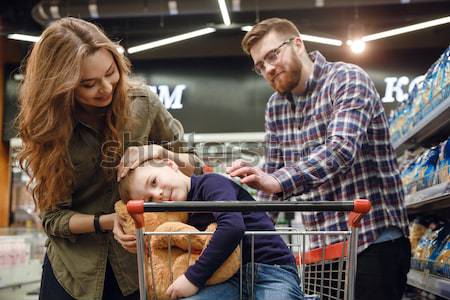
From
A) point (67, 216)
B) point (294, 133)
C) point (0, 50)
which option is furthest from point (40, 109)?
point (0, 50)

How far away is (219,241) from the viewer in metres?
1.37

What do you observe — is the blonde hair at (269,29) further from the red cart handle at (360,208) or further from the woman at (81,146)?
the red cart handle at (360,208)

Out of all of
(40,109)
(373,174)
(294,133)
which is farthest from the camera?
(294,133)

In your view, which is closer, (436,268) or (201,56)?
(436,268)

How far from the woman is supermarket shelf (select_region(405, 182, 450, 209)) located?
3.82ft

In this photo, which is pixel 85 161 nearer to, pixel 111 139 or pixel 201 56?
pixel 111 139

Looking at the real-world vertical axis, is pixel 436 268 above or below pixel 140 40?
below

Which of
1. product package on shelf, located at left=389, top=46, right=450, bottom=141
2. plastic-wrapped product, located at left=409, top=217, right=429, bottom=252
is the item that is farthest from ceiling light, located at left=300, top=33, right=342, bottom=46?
plastic-wrapped product, located at left=409, top=217, right=429, bottom=252

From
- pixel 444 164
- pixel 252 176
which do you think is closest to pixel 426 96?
pixel 444 164

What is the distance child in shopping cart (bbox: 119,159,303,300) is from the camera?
1.37 metres

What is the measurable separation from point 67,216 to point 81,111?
36 cm

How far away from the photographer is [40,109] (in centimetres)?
170

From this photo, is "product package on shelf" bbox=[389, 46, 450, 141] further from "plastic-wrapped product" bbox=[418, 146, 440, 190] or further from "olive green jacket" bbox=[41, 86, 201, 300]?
"olive green jacket" bbox=[41, 86, 201, 300]

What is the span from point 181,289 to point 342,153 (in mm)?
795
